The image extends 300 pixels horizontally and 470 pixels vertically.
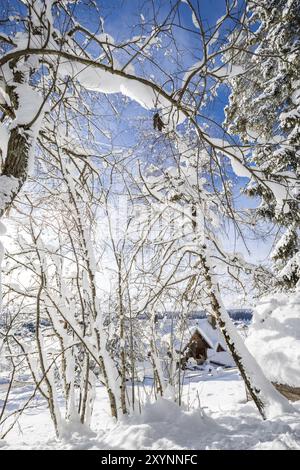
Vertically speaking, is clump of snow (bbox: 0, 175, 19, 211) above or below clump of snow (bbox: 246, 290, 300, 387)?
above

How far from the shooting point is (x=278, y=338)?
5.29 m

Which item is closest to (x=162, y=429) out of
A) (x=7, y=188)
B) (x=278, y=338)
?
(x=7, y=188)

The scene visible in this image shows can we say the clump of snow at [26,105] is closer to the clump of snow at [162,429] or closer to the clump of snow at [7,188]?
the clump of snow at [7,188]

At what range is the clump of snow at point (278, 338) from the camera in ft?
16.2

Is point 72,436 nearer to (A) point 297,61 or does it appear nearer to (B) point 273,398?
(B) point 273,398

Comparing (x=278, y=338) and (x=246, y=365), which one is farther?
(x=278, y=338)

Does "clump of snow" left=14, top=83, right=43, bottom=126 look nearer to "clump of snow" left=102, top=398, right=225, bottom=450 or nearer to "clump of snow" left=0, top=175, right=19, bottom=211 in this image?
"clump of snow" left=0, top=175, right=19, bottom=211

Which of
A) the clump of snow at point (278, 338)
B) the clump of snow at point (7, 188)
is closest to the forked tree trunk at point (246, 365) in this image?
the clump of snow at point (278, 338)

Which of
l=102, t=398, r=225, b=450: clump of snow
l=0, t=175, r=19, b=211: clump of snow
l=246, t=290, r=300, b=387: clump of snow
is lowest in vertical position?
l=102, t=398, r=225, b=450: clump of snow

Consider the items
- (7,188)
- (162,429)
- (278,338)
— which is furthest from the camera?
(278,338)

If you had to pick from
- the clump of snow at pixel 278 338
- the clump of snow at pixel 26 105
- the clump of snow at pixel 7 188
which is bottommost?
the clump of snow at pixel 278 338

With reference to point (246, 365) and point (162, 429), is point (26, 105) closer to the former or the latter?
point (162, 429)

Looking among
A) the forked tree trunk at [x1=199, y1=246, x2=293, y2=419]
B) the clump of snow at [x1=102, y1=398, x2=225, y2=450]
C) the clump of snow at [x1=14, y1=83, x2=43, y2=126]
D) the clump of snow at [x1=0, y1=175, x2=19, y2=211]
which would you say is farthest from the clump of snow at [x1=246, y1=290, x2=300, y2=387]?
the clump of snow at [x1=14, y1=83, x2=43, y2=126]

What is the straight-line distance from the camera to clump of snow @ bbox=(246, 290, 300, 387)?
16.2 feet
